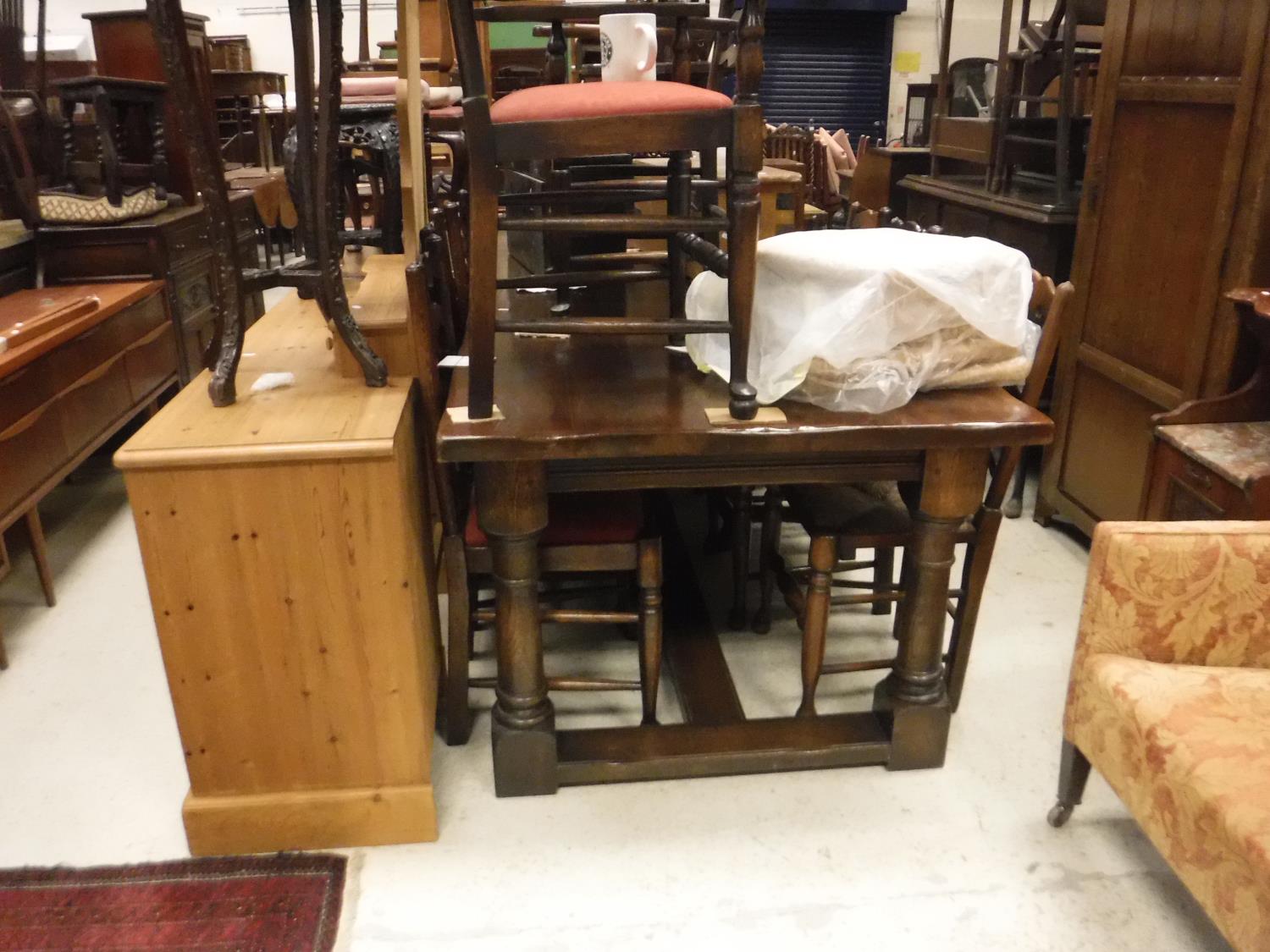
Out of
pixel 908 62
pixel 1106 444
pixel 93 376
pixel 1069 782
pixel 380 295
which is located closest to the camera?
pixel 1069 782

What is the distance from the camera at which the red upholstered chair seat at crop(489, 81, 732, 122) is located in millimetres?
1545

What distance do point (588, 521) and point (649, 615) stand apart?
0.70ft

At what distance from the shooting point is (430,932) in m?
1.60

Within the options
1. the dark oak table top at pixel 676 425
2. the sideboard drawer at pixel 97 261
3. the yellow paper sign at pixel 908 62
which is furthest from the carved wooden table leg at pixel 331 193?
the yellow paper sign at pixel 908 62

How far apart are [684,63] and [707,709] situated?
69.6 inches

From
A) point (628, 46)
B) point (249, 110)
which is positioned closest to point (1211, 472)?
point (628, 46)

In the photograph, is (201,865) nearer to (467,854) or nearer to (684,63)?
(467,854)

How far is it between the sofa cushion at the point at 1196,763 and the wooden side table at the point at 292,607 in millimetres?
1146

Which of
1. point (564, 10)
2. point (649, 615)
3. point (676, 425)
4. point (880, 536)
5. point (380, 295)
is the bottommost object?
point (649, 615)

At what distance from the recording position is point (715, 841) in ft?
5.85

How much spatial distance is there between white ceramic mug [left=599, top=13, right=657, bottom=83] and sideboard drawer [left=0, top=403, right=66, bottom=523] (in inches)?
67.3

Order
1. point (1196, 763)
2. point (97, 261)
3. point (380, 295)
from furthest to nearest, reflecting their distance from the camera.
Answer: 1. point (97, 261)
2. point (380, 295)
3. point (1196, 763)

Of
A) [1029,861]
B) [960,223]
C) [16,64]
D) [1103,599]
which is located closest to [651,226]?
[1103,599]

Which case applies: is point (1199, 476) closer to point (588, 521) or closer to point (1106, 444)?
point (1106, 444)
